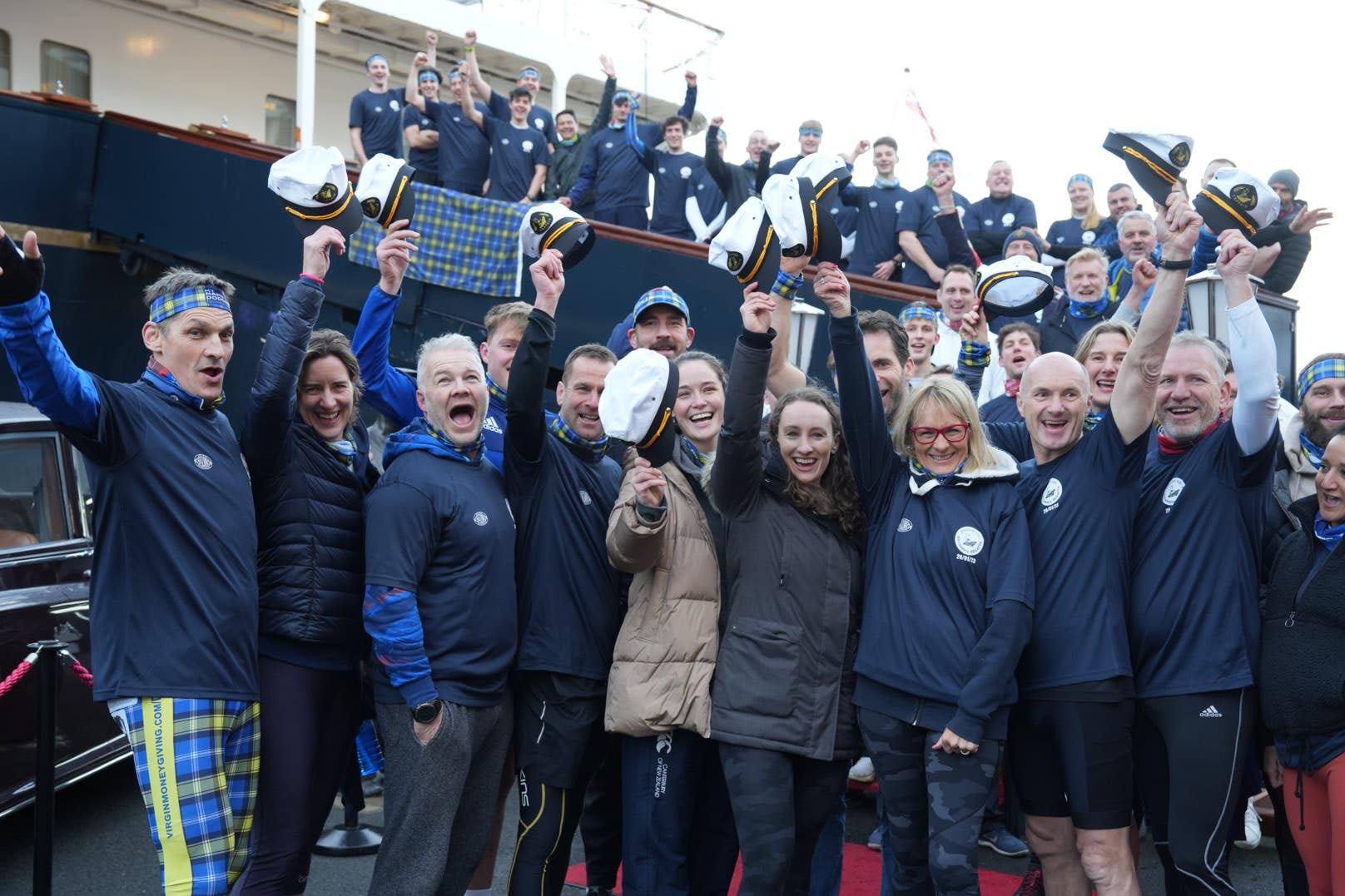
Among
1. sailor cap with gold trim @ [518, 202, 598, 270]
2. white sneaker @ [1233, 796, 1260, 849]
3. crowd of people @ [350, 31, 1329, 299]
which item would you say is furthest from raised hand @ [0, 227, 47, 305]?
crowd of people @ [350, 31, 1329, 299]

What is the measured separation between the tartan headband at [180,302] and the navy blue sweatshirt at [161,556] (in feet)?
0.62

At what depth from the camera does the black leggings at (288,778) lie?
10.8 feet

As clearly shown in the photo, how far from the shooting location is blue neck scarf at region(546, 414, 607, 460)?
3771mm

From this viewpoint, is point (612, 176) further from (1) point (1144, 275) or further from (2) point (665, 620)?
(2) point (665, 620)

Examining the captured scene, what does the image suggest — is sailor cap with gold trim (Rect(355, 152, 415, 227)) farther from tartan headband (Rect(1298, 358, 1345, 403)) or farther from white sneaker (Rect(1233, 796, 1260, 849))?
white sneaker (Rect(1233, 796, 1260, 849))

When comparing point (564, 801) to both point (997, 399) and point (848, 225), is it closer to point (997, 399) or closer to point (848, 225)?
point (997, 399)

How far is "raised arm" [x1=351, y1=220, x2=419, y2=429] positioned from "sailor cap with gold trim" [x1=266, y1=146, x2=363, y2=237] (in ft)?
0.59

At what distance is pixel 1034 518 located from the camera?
11.2ft

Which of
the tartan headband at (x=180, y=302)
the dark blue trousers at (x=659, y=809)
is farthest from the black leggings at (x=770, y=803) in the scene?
the tartan headband at (x=180, y=302)

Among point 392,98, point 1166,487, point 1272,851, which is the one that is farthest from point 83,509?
point 392,98

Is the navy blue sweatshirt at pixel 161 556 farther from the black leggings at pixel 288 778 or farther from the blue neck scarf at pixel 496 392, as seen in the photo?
the blue neck scarf at pixel 496 392

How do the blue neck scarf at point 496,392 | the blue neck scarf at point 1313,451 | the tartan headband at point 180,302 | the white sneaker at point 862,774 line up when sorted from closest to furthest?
the tartan headband at point 180,302 < the blue neck scarf at point 1313,451 < the blue neck scarf at point 496,392 < the white sneaker at point 862,774

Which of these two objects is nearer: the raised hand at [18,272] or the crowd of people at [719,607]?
the raised hand at [18,272]

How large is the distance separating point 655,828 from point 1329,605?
6.73ft
